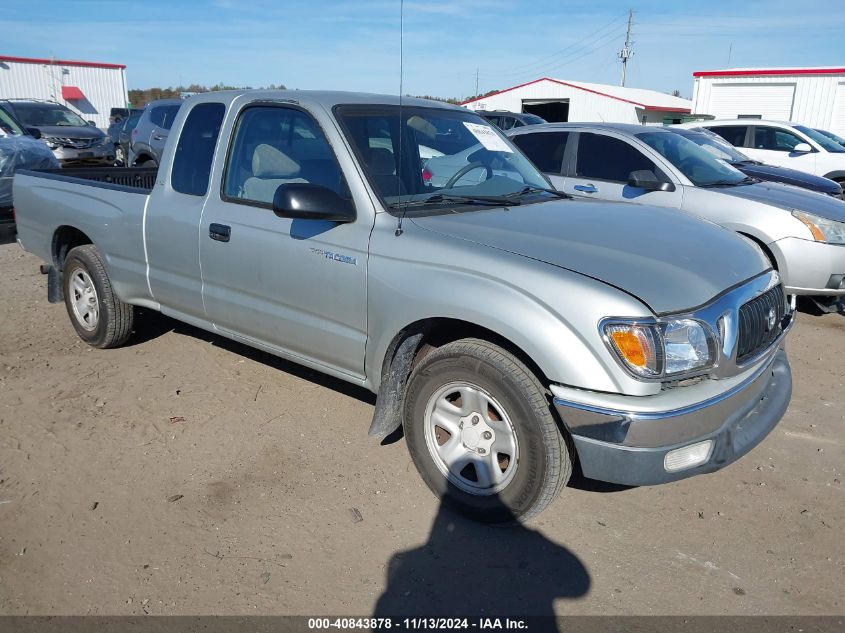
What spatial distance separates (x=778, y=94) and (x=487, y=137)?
28.3m

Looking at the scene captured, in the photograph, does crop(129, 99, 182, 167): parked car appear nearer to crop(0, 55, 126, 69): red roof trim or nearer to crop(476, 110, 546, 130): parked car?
crop(476, 110, 546, 130): parked car

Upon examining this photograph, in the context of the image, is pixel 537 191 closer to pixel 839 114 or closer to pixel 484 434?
pixel 484 434

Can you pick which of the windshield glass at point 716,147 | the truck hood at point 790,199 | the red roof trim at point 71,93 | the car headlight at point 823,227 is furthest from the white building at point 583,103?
the car headlight at point 823,227

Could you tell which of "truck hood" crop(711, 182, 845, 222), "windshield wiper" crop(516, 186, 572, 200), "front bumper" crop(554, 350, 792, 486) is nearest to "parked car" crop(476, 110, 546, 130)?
"truck hood" crop(711, 182, 845, 222)

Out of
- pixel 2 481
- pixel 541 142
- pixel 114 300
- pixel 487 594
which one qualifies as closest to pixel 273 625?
pixel 487 594

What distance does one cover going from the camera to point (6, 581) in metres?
2.83

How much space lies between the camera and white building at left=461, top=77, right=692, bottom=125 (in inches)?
1535

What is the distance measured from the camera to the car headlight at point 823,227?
6.00 m

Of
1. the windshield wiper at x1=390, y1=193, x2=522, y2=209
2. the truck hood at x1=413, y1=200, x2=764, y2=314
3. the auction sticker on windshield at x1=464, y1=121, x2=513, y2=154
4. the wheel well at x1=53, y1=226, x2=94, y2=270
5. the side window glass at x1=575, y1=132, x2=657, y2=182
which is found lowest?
the wheel well at x1=53, y1=226, x2=94, y2=270

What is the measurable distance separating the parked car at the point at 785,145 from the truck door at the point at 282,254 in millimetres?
11330

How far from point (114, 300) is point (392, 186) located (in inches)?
104

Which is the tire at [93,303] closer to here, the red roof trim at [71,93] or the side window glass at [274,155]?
the side window glass at [274,155]

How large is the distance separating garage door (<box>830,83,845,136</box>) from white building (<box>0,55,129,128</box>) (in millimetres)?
31592

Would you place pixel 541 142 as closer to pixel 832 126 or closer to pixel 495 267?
pixel 495 267
